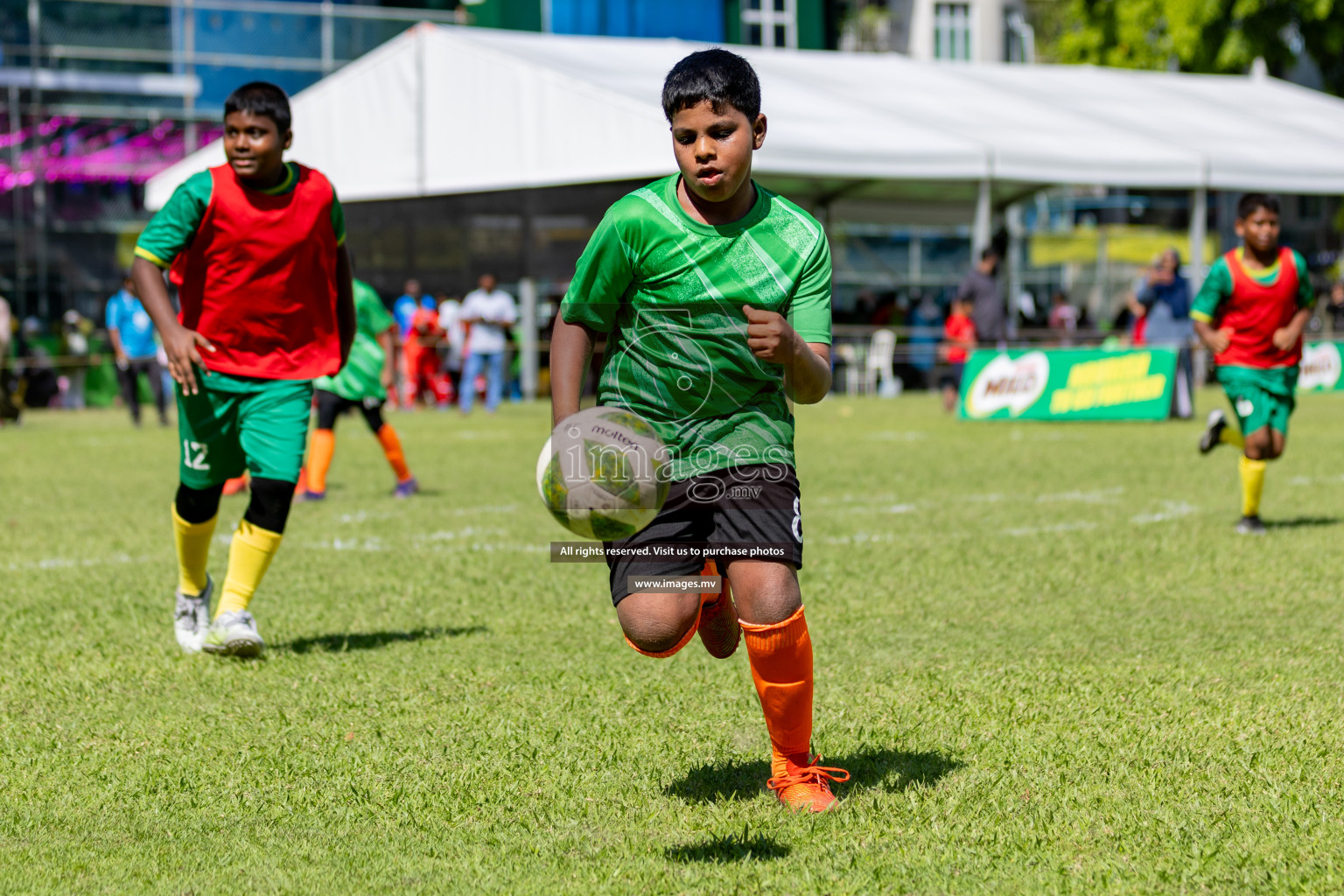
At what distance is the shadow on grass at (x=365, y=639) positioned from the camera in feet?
21.0

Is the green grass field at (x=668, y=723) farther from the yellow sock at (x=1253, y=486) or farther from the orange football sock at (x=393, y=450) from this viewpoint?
the orange football sock at (x=393, y=450)

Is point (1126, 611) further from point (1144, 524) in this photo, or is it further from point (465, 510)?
point (465, 510)

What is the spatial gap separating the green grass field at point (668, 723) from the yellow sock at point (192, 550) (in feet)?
0.89

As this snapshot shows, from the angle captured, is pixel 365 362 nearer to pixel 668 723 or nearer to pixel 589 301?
pixel 668 723

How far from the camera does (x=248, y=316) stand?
616 cm

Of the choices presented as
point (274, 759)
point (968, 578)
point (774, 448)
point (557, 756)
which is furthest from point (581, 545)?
point (968, 578)

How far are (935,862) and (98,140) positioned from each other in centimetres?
2599

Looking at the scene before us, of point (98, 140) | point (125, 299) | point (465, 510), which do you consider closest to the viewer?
point (465, 510)

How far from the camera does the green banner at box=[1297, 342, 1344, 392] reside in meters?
25.2

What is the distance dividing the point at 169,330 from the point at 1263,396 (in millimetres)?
6389

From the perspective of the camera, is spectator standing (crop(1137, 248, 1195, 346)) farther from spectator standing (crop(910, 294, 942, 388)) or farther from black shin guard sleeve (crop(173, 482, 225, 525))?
black shin guard sleeve (crop(173, 482, 225, 525))

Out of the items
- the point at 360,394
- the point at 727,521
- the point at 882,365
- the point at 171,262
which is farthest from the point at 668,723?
the point at 882,365

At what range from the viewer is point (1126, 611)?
7.06 meters

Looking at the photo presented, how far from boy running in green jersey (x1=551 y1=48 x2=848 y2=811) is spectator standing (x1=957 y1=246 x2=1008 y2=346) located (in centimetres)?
1743
